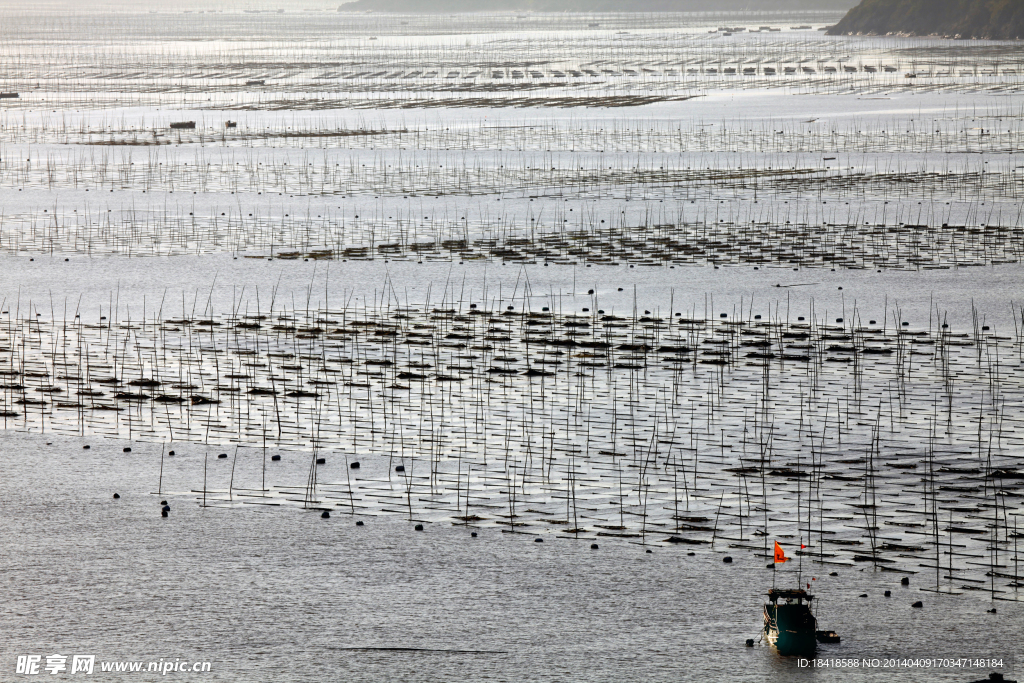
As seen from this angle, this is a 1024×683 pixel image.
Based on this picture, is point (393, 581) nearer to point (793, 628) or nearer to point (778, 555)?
point (778, 555)

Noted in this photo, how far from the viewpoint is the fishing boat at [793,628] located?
1318cm

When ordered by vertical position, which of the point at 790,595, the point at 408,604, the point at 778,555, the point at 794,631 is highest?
the point at 778,555

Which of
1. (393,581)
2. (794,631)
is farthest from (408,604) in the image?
(794,631)

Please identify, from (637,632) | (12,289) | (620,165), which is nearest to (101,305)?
(12,289)

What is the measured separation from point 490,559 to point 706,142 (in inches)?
1715

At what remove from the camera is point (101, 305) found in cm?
2841

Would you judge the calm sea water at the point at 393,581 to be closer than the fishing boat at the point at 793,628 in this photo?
No

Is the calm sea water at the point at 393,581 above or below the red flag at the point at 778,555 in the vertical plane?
below

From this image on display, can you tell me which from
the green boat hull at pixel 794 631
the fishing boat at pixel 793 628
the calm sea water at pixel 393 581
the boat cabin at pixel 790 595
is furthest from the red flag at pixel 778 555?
the green boat hull at pixel 794 631

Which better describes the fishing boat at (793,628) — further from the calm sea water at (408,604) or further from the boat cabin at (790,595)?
the calm sea water at (408,604)

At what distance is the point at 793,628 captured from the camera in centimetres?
1318

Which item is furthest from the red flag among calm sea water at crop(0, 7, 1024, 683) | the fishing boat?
the fishing boat

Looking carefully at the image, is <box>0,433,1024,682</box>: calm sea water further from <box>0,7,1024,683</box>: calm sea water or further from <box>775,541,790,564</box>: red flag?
<box>775,541,790,564</box>: red flag

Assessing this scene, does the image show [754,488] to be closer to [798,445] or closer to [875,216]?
[798,445]
